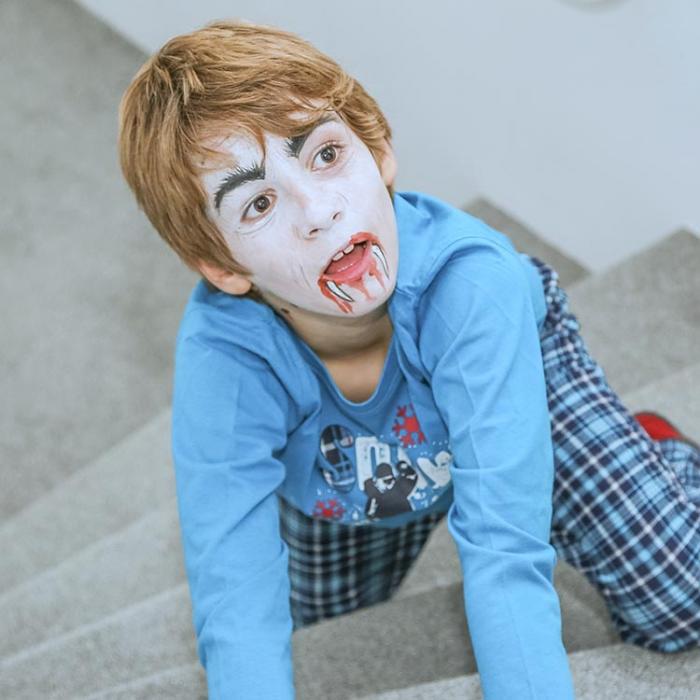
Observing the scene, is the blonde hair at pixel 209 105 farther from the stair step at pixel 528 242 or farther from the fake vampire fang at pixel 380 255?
the stair step at pixel 528 242

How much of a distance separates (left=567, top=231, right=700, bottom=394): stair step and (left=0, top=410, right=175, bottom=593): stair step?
3.01 ft

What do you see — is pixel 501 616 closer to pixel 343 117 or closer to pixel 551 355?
pixel 551 355

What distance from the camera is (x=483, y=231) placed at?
4.60 feet

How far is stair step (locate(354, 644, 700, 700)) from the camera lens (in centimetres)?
141

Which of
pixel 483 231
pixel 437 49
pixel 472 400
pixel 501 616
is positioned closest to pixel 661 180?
pixel 437 49

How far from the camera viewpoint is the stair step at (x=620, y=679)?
1405 mm

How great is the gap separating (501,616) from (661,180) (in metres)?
1.18

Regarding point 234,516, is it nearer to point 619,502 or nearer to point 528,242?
point 619,502

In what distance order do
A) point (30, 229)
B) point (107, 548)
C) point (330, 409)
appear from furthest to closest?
point (30, 229)
point (107, 548)
point (330, 409)

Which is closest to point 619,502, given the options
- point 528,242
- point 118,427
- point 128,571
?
point 128,571

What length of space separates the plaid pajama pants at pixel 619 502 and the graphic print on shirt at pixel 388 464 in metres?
0.16

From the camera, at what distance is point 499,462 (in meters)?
1.26

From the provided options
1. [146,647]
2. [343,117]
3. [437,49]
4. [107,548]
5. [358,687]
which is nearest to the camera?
[343,117]

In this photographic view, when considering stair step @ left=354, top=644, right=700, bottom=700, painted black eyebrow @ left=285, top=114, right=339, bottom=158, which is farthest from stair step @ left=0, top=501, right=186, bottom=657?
painted black eyebrow @ left=285, top=114, right=339, bottom=158
